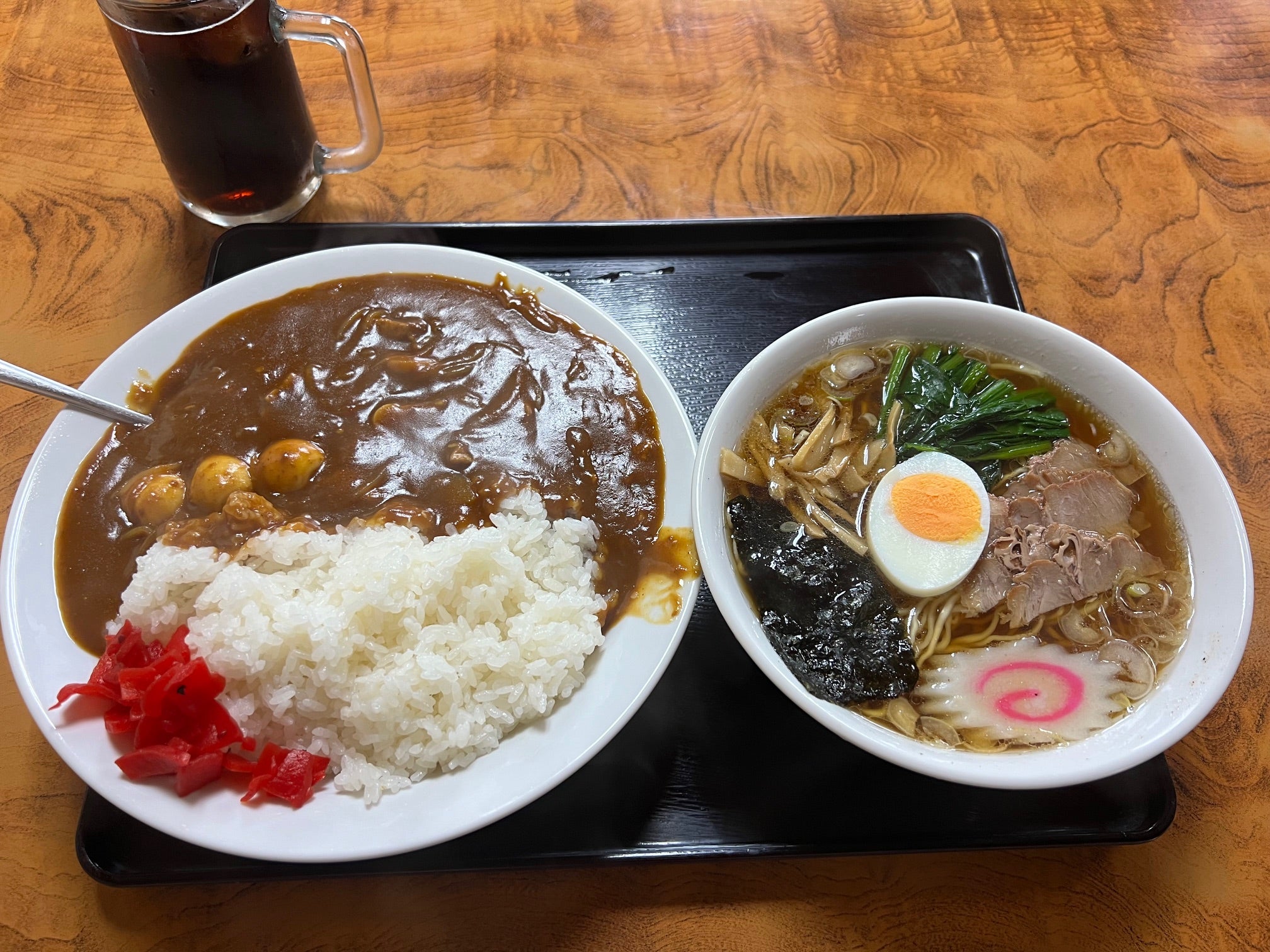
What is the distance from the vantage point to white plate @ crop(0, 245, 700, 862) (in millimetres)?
1444

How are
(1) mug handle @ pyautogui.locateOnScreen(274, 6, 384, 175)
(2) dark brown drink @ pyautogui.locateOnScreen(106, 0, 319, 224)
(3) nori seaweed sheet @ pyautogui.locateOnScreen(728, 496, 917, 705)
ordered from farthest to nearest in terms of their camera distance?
(1) mug handle @ pyautogui.locateOnScreen(274, 6, 384, 175)
(2) dark brown drink @ pyautogui.locateOnScreen(106, 0, 319, 224)
(3) nori seaweed sheet @ pyautogui.locateOnScreen(728, 496, 917, 705)

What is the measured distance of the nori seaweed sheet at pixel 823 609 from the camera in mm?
1563

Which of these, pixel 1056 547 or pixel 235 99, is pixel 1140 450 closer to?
pixel 1056 547

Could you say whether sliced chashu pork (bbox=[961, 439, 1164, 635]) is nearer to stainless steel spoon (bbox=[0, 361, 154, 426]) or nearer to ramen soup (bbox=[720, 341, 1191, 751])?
ramen soup (bbox=[720, 341, 1191, 751])

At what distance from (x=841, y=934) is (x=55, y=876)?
153 cm

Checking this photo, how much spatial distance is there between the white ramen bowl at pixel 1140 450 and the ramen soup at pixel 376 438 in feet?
0.86

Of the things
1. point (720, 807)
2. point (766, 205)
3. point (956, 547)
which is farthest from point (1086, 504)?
point (766, 205)

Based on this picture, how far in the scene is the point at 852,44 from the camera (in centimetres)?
294

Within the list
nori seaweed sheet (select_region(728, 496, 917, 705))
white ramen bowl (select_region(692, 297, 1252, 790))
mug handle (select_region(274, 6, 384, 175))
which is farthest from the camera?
mug handle (select_region(274, 6, 384, 175))

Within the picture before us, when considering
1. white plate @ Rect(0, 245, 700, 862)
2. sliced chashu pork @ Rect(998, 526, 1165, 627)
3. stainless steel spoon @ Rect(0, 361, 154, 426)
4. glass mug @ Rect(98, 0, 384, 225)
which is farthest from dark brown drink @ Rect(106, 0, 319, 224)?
sliced chashu pork @ Rect(998, 526, 1165, 627)

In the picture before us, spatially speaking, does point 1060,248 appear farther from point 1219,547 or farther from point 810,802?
point 810,802

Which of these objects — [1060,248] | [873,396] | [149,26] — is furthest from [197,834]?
[1060,248]

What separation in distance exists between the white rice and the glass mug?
1102 mm

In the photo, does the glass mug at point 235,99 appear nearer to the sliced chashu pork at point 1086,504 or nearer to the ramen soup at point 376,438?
the ramen soup at point 376,438
